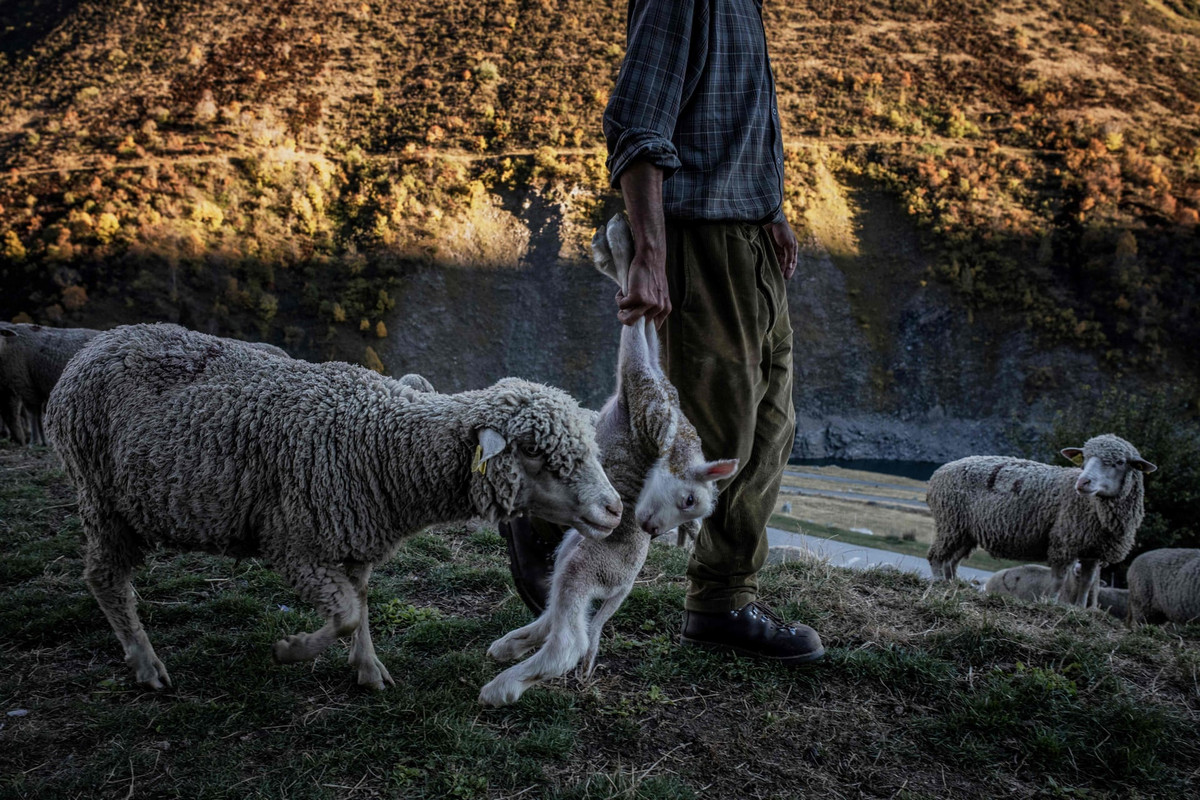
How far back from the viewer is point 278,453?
10.0 ft

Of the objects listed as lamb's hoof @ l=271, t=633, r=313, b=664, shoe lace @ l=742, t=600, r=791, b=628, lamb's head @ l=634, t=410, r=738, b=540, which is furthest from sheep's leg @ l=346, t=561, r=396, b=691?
shoe lace @ l=742, t=600, r=791, b=628

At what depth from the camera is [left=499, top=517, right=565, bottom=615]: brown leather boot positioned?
339 centimetres

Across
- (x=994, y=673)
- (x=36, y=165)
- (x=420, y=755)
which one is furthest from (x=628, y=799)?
(x=36, y=165)

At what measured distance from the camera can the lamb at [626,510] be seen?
9.37 feet

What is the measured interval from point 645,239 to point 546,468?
3.20ft

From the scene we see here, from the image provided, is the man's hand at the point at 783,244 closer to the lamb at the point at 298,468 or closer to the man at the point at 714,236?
the man at the point at 714,236

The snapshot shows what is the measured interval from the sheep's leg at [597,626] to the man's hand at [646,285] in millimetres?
1185

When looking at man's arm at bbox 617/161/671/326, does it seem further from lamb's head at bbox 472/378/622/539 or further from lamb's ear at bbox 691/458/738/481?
lamb's ear at bbox 691/458/738/481

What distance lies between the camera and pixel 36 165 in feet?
149

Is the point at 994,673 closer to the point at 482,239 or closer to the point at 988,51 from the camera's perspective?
the point at 482,239

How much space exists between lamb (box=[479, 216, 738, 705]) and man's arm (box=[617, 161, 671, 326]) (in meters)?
0.16

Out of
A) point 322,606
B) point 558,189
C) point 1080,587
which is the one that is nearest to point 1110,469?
point 1080,587

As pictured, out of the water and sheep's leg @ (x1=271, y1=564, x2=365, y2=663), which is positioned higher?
sheep's leg @ (x1=271, y1=564, x2=365, y2=663)

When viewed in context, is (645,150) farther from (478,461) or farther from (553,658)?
(553,658)
